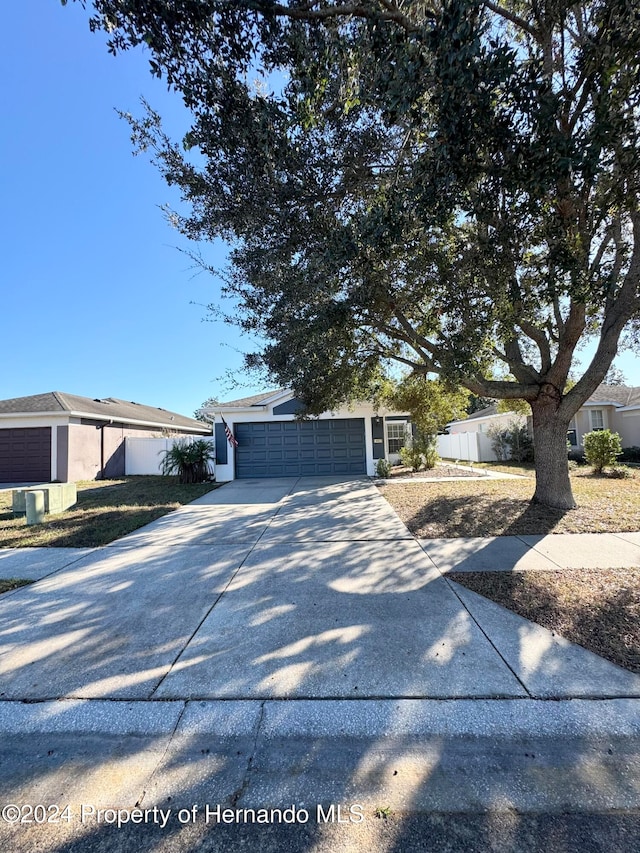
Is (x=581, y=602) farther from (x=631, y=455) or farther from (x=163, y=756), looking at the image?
(x=631, y=455)

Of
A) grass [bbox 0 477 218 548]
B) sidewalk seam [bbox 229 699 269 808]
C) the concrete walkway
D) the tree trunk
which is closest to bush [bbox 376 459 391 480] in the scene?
grass [bbox 0 477 218 548]

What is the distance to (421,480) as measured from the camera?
41.8ft

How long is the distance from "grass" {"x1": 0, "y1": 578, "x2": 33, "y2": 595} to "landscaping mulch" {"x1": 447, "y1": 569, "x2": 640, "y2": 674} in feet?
16.3

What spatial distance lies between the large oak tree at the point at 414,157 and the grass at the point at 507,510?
7.05ft

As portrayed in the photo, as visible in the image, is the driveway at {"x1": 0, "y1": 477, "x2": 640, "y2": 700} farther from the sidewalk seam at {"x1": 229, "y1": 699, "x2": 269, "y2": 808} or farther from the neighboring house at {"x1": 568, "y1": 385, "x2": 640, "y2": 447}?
the neighboring house at {"x1": 568, "y1": 385, "x2": 640, "y2": 447}

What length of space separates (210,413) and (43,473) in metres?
7.30

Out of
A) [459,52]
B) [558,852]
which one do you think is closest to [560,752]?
[558,852]

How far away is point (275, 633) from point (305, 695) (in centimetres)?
82

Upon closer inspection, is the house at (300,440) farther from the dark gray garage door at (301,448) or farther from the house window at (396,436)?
the house window at (396,436)

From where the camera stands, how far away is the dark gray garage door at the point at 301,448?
47.3ft

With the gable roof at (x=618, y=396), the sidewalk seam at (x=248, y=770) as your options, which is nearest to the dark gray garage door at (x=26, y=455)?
the sidewalk seam at (x=248, y=770)

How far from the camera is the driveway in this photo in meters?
2.63

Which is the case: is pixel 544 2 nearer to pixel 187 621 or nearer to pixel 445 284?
pixel 445 284

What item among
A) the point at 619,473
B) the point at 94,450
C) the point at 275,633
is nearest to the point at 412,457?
the point at 619,473
